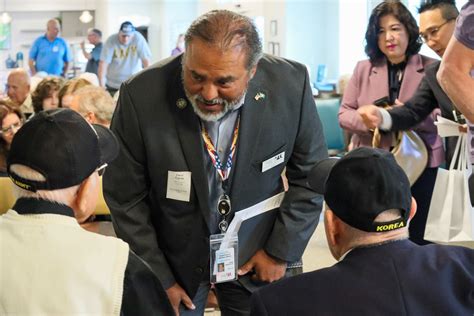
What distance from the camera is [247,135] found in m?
2.25

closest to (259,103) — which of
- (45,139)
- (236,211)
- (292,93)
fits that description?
(292,93)

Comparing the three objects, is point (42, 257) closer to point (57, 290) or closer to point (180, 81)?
point (57, 290)

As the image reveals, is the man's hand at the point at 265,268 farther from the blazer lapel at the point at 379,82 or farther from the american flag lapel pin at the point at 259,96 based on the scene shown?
the blazer lapel at the point at 379,82

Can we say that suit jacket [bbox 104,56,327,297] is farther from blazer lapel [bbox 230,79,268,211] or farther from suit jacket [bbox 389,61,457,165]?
suit jacket [bbox 389,61,457,165]

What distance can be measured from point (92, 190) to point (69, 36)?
52.7ft

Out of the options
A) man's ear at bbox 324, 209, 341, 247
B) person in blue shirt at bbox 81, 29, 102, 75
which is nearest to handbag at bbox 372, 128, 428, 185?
man's ear at bbox 324, 209, 341, 247

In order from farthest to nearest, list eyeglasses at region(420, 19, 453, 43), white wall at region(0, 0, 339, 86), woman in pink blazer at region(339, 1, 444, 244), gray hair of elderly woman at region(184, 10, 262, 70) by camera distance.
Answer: white wall at region(0, 0, 339, 86) → woman in pink blazer at region(339, 1, 444, 244) → eyeglasses at region(420, 19, 453, 43) → gray hair of elderly woman at region(184, 10, 262, 70)

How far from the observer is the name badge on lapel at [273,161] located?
2.30 m

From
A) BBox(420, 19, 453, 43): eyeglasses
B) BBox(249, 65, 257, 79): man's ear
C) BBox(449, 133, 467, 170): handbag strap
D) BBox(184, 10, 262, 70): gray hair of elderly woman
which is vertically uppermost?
BBox(184, 10, 262, 70): gray hair of elderly woman

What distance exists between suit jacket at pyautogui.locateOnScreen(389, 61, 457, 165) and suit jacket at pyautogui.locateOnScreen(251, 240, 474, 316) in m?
1.86

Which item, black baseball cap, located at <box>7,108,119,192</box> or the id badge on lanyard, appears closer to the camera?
black baseball cap, located at <box>7,108,119,192</box>

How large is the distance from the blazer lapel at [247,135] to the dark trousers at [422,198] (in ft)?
5.46

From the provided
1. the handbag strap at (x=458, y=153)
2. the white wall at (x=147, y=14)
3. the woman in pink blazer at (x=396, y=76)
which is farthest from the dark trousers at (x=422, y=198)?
the white wall at (x=147, y=14)

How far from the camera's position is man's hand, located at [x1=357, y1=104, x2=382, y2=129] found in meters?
3.57
